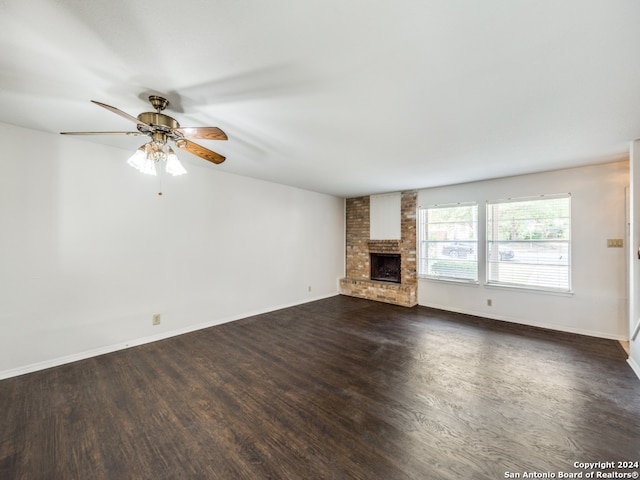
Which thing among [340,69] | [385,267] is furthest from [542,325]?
[340,69]

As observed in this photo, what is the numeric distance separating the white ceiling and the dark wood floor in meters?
2.42

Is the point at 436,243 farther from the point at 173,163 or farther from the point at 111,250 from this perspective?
the point at 111,250

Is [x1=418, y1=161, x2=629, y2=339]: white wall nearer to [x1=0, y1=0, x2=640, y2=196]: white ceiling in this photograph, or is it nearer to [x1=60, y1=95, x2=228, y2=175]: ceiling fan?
[x1=0, y1=0, x2=640, y2=196]: white ceiling

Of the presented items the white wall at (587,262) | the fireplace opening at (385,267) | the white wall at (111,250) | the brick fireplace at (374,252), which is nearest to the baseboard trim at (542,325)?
the white wall at (587,262)

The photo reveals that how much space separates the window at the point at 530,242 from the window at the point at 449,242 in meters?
0.27

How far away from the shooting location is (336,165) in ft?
12.1

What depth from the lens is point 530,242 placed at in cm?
411

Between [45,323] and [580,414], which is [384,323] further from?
[45,323]

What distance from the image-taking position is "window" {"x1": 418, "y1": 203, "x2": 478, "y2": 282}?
4703 millimetres

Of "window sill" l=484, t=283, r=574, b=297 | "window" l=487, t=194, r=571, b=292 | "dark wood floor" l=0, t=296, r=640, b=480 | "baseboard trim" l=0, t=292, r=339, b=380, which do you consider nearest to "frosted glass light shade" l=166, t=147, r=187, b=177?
"dark wood floor" l=0, t=296, r=640, b=480

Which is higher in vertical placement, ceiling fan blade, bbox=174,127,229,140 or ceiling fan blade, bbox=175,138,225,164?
ceiling fan blade, bbox=174,127,229,140

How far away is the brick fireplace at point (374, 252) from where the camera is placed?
5.37m

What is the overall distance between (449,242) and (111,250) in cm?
543

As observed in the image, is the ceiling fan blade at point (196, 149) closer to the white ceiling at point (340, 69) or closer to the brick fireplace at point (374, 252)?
the white ceiling at point (340, 69)
